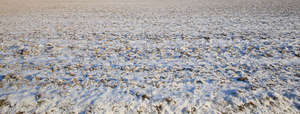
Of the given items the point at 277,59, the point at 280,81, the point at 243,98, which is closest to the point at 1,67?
the point at 243,98

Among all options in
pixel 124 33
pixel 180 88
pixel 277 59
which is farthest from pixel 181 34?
pixel 180 88

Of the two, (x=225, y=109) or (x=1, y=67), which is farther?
(x=1, y=67)

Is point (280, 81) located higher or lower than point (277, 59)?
lower

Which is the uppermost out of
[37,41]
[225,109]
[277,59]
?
[37,41]

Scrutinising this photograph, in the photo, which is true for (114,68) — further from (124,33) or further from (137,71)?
(124,33)

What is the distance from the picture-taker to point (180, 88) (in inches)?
137

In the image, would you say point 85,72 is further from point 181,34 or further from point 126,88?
point 181,34

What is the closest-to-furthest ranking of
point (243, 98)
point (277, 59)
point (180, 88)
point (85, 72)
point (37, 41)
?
point (243, 98) → point (180, 88) → point (85, 72) → point (277, 59) → point (37, 41)

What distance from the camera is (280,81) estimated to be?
3537mm

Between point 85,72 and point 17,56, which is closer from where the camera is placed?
point 85,72

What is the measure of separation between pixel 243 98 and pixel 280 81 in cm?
127

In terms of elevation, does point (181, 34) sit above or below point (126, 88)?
above

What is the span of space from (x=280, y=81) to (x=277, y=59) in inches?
51.5

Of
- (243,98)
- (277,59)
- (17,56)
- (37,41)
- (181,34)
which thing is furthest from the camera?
(181,34)
